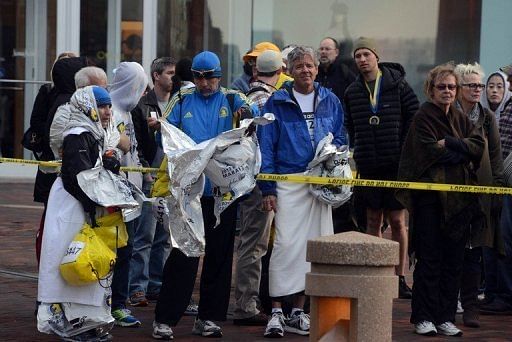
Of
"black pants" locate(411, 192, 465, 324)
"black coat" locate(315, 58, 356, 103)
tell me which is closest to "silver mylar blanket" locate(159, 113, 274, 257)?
"black pants" locate(411, 192, 465, 324)

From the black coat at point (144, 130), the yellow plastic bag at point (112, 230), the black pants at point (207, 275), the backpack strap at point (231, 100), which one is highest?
the backpack strap at point (231, 100)

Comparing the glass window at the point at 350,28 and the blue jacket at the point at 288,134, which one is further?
the glass window at the point at 350,28

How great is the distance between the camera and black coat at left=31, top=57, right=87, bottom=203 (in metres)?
9.75

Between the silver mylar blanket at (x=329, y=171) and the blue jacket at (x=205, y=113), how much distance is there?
21.6 inches

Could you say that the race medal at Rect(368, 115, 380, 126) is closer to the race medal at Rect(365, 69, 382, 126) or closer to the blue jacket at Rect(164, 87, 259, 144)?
Answer: the race medal at Rect(365, 69, 382, 126)

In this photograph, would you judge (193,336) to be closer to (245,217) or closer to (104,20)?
(245,217)

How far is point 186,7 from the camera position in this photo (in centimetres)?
2042

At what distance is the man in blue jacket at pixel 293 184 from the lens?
364 inches

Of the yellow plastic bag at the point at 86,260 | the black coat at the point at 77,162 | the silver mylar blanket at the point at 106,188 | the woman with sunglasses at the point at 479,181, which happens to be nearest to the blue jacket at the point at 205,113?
the silver mylar blanket at the point at 106,188

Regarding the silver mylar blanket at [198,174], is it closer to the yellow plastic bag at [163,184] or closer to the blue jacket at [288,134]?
the yellow plastic bag at [163,184]

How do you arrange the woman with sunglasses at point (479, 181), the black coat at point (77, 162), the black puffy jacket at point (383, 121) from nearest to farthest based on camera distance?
the black coat at point (77, 162)
the woman with sunglasses at point (479, 181)
the black puffy jacket at point (383, 121)

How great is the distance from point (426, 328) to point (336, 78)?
12.5 ft

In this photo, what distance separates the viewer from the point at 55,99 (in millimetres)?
10000

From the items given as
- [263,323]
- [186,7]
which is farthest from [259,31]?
[263,323]
